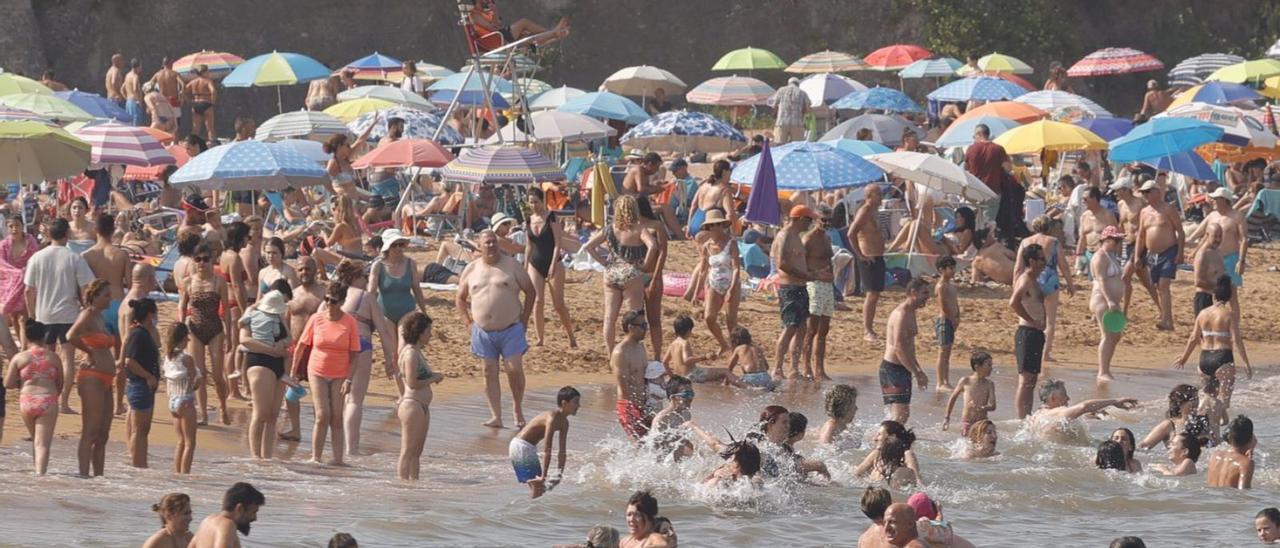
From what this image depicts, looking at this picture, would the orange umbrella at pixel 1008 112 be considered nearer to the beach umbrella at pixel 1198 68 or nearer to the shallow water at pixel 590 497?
the beach umbrella at pixel 1198 68

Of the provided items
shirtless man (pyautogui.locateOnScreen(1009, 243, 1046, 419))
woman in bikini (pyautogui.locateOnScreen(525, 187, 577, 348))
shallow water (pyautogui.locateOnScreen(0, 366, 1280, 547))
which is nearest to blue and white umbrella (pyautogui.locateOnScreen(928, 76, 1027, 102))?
woman in bikini (pyautogui.locateOnScreen(525, 187, 577, 348))

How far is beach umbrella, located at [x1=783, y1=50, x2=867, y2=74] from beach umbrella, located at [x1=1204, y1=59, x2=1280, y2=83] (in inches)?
207

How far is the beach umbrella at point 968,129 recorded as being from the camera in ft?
76.4

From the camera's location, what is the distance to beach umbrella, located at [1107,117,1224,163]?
21.0 meters

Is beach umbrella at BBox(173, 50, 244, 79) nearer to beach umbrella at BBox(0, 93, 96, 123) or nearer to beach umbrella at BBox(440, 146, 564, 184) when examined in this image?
beach umbrella at BBox(0, 93, 96, 123)

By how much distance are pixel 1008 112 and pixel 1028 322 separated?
35.8 feet

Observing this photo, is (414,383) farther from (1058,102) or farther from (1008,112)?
(1058,102)

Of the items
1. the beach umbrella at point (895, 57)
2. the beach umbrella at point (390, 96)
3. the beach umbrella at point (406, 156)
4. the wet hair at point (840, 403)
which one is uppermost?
the beach umbrella at point (895, 57)

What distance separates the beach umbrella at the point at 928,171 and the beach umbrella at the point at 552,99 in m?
8.28

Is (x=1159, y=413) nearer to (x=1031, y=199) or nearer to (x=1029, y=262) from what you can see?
(x=1029, y=262)

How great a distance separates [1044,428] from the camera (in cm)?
1368

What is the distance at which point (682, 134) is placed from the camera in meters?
23.1

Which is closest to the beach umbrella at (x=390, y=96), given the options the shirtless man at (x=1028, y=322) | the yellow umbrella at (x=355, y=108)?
the yellow umbrella at (x=355, y=108)

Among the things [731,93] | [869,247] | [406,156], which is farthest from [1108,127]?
[406,156]
